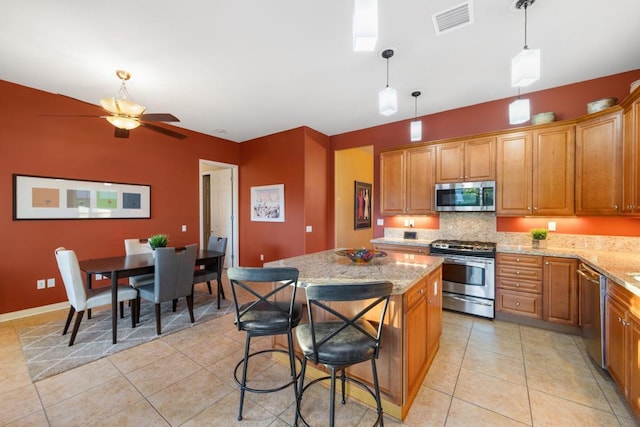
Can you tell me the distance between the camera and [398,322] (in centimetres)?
161

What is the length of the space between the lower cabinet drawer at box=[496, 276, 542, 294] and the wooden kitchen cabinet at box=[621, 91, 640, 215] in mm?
1062

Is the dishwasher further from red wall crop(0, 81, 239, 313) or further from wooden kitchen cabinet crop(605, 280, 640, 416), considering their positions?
red wall crop(0, 81, 239, 313)

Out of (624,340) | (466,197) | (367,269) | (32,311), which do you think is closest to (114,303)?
(32,311)

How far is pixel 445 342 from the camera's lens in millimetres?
2617

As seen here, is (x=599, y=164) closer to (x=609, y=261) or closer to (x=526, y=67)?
(x=609, y=261)

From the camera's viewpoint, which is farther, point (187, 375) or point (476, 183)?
point (476, 183)

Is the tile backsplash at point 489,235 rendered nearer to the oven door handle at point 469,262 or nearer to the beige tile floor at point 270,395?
the oven door handle at point 469,262

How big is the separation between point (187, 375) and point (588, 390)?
3.10 meters

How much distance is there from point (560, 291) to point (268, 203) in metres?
4.48

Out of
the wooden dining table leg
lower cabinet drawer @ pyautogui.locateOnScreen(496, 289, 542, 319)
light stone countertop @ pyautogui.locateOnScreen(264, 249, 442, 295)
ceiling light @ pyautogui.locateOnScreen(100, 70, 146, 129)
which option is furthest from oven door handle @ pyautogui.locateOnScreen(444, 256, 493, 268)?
ceiling light @ pyautogui.locateOnScreen(100, 70, 146, 129)

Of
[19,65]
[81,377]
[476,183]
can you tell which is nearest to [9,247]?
[19,65]

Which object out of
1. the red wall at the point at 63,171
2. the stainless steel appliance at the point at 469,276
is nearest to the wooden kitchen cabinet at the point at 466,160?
the stainless steel appliance at the point at 469,276

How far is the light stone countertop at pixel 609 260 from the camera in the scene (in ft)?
5.57

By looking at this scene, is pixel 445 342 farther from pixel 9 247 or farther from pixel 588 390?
pixel 9 247
